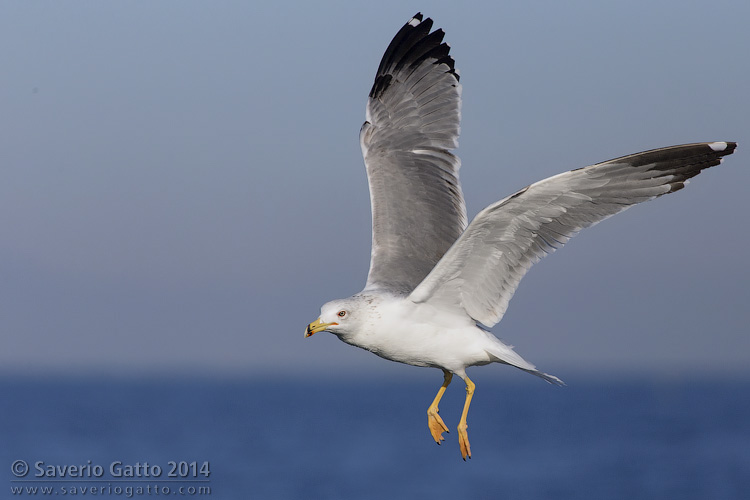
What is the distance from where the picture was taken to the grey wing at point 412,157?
36.5 feet

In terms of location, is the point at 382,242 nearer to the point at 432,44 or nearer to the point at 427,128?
the point at 427,128

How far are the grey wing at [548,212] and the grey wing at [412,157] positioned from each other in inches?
44.4

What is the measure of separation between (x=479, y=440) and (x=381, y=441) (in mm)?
9377

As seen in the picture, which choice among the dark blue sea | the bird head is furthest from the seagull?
the dark blue sea

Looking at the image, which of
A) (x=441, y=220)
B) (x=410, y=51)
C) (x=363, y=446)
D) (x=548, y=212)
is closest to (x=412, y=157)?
(x=441, y=220)

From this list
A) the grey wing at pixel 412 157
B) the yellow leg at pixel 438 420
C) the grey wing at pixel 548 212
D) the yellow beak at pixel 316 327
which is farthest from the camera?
the grey wing at pixel 412 157

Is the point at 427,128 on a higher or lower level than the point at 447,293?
Answer: higher

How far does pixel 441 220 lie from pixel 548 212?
2663 mm

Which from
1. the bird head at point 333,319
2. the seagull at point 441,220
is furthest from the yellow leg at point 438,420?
the bird head at point 333,319

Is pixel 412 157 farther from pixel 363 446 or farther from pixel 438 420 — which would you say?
pixel 363 446

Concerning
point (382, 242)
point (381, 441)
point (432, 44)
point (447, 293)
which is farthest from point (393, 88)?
point (381, 441)

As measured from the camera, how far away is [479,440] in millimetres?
80062

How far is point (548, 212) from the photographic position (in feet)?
28.8

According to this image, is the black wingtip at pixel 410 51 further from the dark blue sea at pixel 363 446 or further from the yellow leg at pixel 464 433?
the dark blue sea at pixel 363 446
